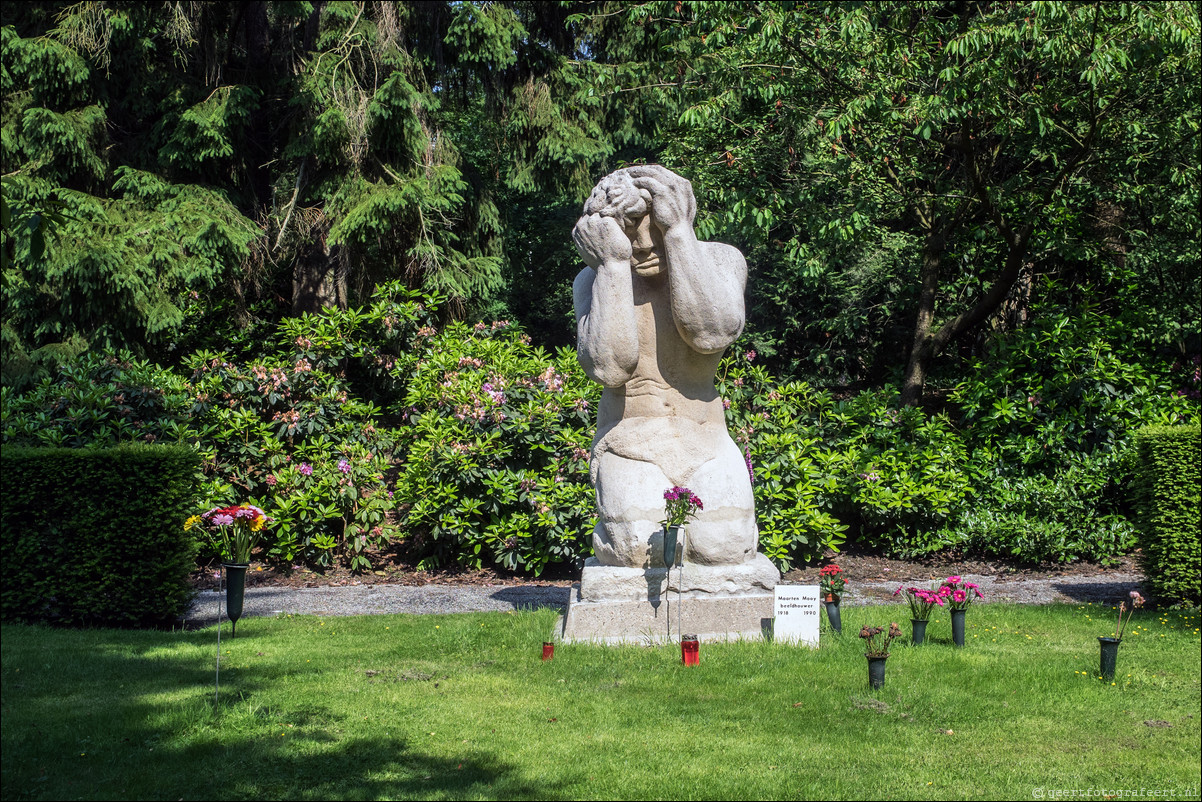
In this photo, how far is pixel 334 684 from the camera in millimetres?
5254

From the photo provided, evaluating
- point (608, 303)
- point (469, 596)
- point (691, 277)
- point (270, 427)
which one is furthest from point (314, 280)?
point (691, 277)

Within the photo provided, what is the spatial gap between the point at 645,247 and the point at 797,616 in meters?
2.27

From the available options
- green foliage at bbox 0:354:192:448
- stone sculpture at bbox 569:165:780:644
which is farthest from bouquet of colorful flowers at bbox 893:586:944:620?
green foliage at bbox 0:354:192:448

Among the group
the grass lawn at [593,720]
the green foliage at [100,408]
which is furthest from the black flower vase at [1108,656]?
the green foliage at [100,408]

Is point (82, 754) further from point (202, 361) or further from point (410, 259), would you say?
point (410, 259)

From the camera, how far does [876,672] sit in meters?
4.93

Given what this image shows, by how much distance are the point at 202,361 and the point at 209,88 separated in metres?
4.17

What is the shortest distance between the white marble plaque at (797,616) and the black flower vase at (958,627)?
2.92ft

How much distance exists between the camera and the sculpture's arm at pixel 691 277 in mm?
5703

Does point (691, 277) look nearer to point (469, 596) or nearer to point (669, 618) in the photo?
point (669, 618)

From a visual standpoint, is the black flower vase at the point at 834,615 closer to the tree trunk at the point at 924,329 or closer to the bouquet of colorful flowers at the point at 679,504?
the bouquet of colorful flowers at the point at 679,504

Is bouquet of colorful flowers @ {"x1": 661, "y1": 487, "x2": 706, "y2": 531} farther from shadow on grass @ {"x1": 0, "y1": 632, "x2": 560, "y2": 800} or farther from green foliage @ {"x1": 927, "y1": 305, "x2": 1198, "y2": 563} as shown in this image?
green foliage @ {"x1": 927, "y1": 305, "x2": 1198, "y2": 563}

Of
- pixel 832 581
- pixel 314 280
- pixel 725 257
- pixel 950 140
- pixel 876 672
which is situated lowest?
pixel 876 672

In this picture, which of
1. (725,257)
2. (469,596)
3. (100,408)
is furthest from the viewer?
(100,408)
